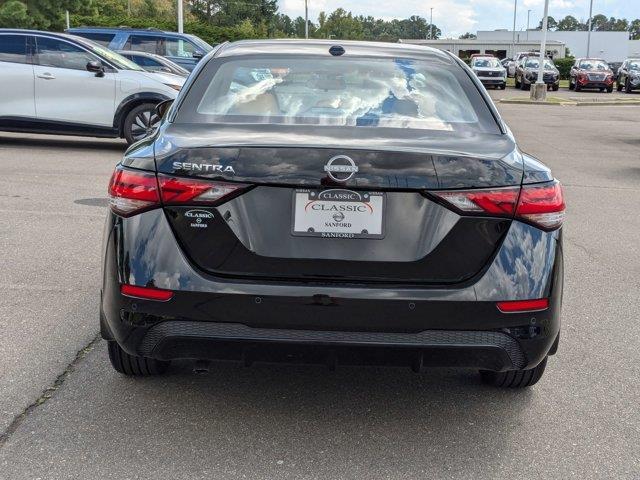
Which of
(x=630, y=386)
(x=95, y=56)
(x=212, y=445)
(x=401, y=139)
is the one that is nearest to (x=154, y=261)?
(x=212, y=445)

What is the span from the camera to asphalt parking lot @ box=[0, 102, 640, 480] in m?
3.36

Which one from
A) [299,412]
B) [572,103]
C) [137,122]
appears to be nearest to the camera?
[299,412]

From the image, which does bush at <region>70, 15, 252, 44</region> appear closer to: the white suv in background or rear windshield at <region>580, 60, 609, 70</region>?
rear windshield at <region>580, 60, 609, 70</region>

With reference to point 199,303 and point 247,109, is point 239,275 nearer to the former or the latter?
point 199,303

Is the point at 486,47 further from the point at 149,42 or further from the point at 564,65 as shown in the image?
the point at 149,42

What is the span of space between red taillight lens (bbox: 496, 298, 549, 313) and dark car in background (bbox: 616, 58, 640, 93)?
4275 centimetres

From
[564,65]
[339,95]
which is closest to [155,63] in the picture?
[339,95]

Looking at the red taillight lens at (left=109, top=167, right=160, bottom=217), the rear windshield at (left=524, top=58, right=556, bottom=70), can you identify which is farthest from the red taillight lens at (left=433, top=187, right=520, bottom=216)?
the rear windshield at (left=524, top=58, right=556, bottom=70)

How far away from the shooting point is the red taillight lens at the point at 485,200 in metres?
3.26

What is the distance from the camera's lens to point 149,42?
21.9m

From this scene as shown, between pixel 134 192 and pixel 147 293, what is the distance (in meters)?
0.40

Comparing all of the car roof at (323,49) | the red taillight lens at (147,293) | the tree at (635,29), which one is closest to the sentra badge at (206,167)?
the red taillight lens at (147,293)

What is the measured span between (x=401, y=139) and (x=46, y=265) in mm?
3808

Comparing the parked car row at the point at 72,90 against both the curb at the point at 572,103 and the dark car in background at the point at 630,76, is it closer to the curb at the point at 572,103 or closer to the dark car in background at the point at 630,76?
the curb at the point at 572,103
